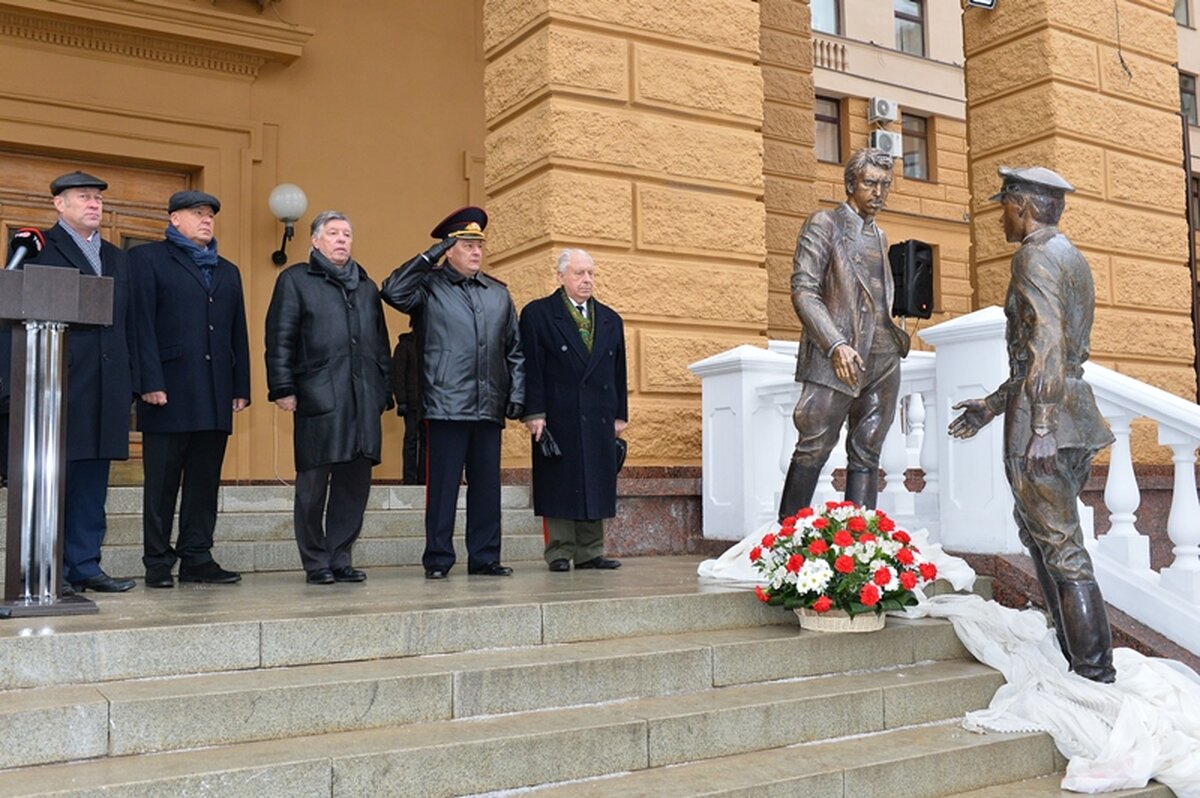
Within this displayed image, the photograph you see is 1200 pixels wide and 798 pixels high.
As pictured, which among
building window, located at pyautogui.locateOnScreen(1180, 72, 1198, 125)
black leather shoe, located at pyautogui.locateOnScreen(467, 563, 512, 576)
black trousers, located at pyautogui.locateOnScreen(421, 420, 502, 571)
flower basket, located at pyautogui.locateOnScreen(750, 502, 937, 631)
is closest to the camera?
flower basket, located at pyautogui.locateOnScreen(750, 502, 937, 631)

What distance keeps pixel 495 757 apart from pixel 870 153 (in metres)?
3.39

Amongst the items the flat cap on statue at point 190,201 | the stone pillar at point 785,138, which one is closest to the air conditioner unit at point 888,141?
the stone pillar at point 785,138

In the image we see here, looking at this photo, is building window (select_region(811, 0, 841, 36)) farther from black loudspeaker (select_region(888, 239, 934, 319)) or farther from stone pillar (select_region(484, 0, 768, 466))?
stone pillar (select_region(484, 0, 768, 466))

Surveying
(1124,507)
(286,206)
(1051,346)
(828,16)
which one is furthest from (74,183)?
(828,16)

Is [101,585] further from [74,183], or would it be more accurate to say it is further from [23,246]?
[74,183]

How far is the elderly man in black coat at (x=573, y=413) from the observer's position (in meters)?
6.49

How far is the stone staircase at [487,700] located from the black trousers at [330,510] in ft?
1.72

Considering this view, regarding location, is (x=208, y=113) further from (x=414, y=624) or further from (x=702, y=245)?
(x=414, y=624)

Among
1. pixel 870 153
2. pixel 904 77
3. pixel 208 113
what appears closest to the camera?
pixel 870 153

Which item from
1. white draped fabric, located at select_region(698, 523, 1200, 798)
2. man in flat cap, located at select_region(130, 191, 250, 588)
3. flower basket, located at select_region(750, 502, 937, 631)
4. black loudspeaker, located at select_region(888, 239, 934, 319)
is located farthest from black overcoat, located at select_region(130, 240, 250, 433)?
black loudspeaker, located at select_region(888, 239, 934, 319)

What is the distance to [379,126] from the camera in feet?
36.7

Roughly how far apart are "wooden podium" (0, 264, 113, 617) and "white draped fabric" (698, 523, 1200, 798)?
3577mm

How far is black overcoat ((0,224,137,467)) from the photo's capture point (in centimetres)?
524

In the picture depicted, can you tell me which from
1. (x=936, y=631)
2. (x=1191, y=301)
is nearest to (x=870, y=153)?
(x=936, y=631)
